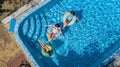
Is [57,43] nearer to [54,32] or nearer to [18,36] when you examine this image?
[54,32]

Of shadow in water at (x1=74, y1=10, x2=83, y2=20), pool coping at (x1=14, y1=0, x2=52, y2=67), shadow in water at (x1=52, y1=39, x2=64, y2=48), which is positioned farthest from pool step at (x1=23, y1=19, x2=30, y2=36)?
shadow in water at (x1=74, y1=10, x2=83, y2=20)

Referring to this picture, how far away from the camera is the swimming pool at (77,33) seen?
1312 centimetres

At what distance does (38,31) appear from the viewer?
46.0ft

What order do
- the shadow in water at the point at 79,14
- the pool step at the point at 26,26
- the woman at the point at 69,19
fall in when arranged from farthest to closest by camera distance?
1. the shadow in water at the point at 79,14
2. the pool step at the point at 26,26
3. the woman at the point at 69,19

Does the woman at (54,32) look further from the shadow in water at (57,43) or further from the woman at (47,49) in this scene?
the woman at (47,49)

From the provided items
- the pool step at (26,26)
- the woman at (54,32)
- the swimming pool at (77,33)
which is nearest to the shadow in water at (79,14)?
the swimming pool at (77,33)

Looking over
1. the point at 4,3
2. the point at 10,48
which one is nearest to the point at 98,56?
the point at 10,48

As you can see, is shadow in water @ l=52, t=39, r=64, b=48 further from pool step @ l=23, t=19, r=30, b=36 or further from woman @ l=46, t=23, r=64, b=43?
pool step @ l=23, t=19, r=30, b=36

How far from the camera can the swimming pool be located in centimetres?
1312

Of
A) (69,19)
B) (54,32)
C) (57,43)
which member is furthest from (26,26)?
(69,19)

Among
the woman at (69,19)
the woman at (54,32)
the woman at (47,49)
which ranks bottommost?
the woman at (47,49)

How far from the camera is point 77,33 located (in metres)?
13.9

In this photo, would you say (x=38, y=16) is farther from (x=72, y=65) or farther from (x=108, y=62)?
(x=108, y=62)

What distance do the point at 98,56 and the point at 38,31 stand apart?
10.3 ft
